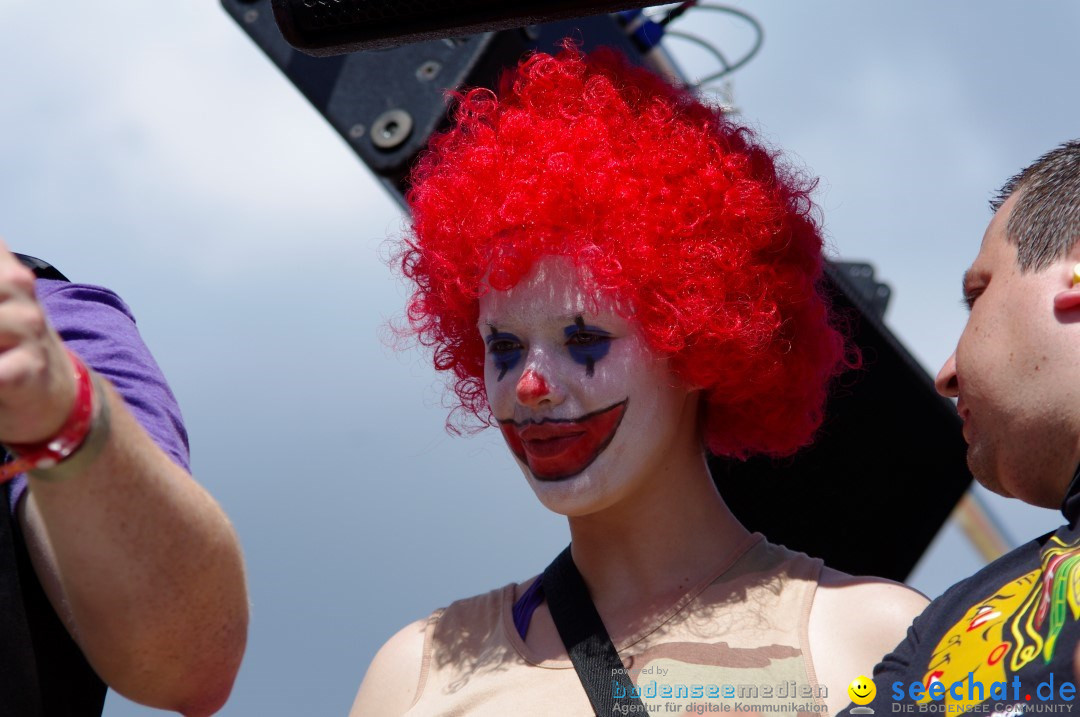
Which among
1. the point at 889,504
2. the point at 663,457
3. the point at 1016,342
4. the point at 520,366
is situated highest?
the point at 1016,342

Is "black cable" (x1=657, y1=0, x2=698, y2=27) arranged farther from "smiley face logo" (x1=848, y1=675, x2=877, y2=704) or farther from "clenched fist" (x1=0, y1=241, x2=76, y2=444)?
"clenched fist" (x1=0, y1=241, x2=76, y2=444)

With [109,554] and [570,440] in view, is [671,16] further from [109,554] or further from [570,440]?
[109,554]

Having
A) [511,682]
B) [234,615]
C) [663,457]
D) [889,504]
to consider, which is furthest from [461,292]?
[889,504]

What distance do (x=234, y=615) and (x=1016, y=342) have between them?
1.12m

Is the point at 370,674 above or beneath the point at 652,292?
beneath

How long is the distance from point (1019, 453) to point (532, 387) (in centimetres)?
80

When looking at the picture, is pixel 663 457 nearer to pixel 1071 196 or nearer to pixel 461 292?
pixel 461 292

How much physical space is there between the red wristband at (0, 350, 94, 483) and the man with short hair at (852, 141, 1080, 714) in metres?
1.10

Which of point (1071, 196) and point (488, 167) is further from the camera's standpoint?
point (488, 167)

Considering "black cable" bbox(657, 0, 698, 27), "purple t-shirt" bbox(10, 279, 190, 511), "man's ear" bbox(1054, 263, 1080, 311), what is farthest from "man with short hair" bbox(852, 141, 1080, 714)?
"black cable" bbox(657, 0, 698, 27)

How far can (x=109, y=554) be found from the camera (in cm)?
148

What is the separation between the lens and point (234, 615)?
162cm

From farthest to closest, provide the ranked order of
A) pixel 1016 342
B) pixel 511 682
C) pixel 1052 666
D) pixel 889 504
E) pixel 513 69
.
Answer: pixel 889 504, pixel 513 69, pixel 511 682, pixel 1016 342, pixel 1052 666

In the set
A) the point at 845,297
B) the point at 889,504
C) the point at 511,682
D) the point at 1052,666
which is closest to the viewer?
the point at 1052,666
